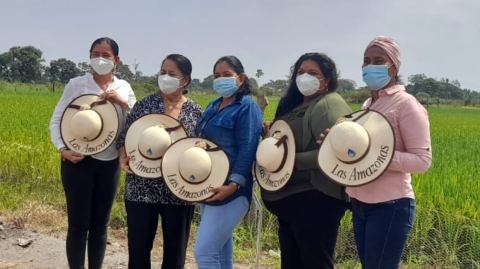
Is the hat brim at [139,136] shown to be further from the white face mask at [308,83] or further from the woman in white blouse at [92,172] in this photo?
the white face mask at [308,83]

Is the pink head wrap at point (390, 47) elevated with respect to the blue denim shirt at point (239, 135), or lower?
elevated

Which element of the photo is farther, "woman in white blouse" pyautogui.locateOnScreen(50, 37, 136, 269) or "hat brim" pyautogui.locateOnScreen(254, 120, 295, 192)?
"woman in white blouse" pyautogui.locateOnScreen(50, 37, 136, 269)

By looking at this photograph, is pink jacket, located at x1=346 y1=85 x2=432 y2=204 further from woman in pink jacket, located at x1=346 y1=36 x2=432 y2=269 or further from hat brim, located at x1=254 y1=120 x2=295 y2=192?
hat brim, located at x1=254 y1=120 x2=295 y2=192

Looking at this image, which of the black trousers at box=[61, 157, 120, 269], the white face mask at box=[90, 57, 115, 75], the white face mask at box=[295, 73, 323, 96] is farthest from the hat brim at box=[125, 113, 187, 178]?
the white face mask at box=[295, 73, 323, 96]

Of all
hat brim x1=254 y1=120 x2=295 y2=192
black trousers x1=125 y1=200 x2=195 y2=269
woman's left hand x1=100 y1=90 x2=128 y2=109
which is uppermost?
woman's left hand x1=100 y1=90 x2=128 y2=109

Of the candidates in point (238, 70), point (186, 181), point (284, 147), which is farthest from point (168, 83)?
point (284, 147)

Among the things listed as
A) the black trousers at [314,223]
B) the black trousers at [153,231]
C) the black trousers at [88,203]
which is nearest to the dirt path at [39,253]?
the black trousers at [88,203]

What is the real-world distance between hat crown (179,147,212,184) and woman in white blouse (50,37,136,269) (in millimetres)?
825

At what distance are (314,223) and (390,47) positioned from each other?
1.07 meters

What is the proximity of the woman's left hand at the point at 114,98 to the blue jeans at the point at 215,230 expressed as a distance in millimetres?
1100

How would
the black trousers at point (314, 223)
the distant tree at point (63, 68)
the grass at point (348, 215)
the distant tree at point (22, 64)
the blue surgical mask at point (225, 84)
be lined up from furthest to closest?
1. the distant tree at point (22, 64)
2. the distant tree at point (63, 68)
3. the grass at point (348, 215)
4. the blue surgical mask at point (225, 84)
5. the black trousers at point (314, 223)

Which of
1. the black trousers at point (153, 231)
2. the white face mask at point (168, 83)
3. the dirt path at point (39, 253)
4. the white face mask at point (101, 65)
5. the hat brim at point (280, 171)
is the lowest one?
the dirt path at point (39, 253)

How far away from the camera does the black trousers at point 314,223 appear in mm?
2689

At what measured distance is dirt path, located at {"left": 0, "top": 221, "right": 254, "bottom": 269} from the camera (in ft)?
13.9
